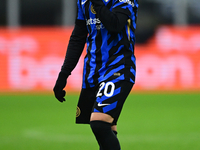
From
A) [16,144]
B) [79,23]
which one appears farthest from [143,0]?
[79,23]

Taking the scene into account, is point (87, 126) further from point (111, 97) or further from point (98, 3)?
point (98, 3)

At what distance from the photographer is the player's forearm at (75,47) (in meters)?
3.46

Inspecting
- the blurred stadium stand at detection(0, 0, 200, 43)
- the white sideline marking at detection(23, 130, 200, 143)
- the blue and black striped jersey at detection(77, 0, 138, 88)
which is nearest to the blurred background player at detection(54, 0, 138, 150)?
the blue and black striped jersey at detection(77, 0, 138, 88)

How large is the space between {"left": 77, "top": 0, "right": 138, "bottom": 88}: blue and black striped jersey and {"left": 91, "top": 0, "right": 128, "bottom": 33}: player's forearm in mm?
34

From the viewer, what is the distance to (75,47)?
3496mm

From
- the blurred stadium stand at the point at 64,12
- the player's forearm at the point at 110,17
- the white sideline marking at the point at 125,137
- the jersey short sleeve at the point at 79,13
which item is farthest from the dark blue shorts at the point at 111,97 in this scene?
the blurred stadium stand at the point at 64,12

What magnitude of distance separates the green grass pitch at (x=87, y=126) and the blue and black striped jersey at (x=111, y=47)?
81.5 inches

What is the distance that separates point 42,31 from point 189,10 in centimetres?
625

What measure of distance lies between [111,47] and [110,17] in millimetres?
294

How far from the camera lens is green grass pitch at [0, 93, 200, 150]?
17.2 ft

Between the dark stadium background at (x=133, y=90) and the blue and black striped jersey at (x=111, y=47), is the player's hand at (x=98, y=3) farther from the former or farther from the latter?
the dark stadium background at (x=133, y=90)

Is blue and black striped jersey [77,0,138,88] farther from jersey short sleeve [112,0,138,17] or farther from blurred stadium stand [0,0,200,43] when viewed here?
blurred stadium stand [0,0,200,43]

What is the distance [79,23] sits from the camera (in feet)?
11.3

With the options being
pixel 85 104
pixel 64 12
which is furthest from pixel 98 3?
pixel 64 12
